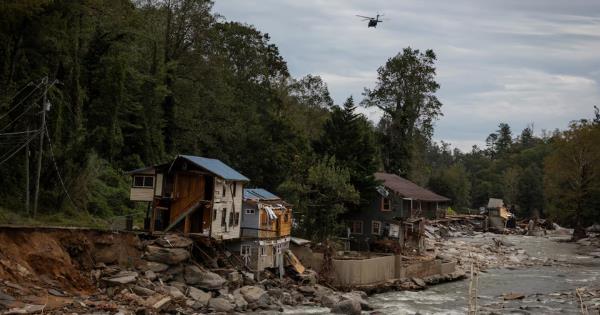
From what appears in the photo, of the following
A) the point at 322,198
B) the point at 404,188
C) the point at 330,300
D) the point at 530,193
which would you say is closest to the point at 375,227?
the point at 404,188

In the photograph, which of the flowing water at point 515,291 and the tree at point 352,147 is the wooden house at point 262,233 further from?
the tree at point 352,147

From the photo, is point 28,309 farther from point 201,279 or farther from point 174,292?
point 201,279

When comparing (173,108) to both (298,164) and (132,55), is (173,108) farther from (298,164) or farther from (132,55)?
(298,164)

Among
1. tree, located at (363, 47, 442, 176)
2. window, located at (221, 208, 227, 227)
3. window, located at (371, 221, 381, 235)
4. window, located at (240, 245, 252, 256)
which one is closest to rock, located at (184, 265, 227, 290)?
window, located at (221, 208, 227, 227)

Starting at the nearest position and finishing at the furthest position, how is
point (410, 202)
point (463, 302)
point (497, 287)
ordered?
point (463, 302), point (497, 287), point (410, 202)

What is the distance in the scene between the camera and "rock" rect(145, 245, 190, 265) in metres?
33.8

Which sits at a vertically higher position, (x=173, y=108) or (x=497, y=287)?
(x=173, y=108)

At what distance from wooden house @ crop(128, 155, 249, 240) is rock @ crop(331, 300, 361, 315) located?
893 centimetres

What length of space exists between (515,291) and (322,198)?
16.2m

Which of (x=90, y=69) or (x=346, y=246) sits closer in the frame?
(x=90, y=69)

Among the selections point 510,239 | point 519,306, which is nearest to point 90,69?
point 519,306

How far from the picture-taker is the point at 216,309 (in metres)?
31.2

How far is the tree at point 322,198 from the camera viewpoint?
5006 centimetres

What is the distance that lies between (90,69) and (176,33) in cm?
1812
